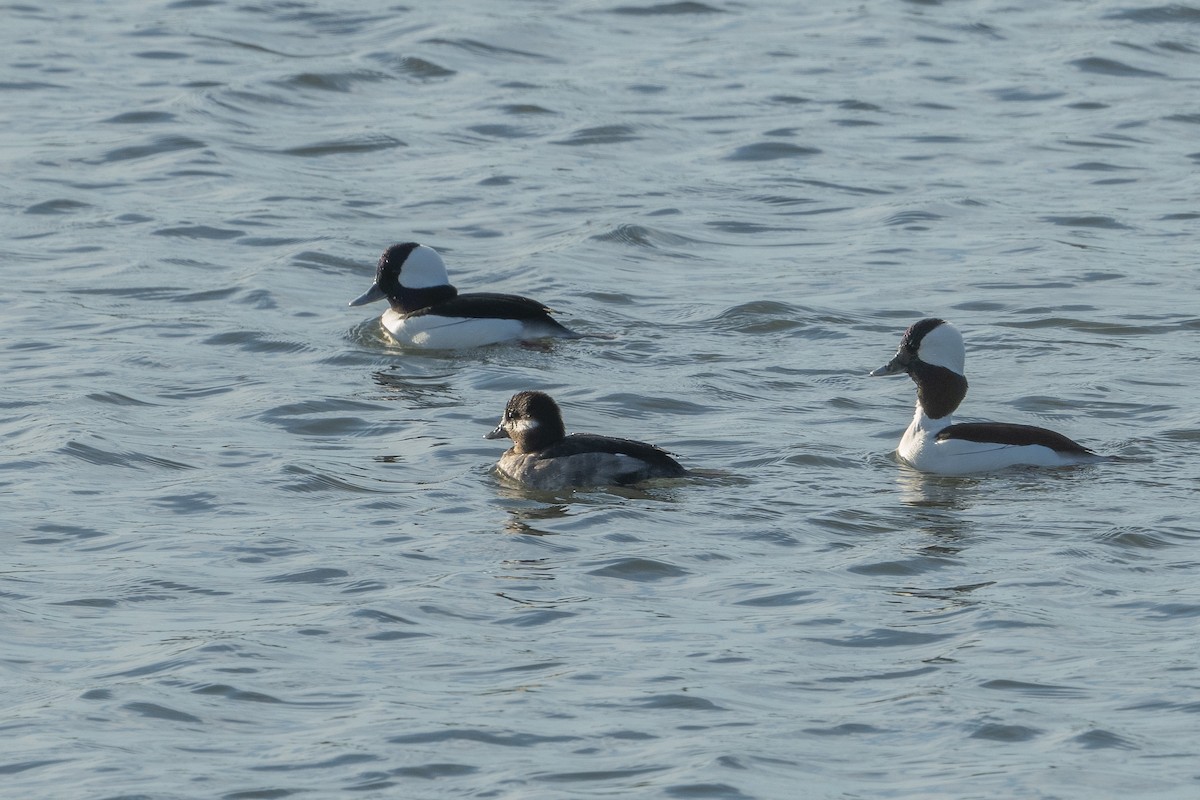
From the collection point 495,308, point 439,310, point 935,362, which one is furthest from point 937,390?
point 439,310

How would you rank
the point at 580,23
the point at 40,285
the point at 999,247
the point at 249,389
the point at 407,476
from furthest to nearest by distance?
1. the point at 580,23
2. the point at 999,247
3. the point at 40,285
4. the point at 249,389
5. the point at 407,476

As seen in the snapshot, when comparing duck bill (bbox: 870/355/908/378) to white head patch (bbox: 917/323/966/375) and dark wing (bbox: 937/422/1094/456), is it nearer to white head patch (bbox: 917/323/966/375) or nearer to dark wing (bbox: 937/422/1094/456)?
white head patch (bbox: 917/323/966/375)

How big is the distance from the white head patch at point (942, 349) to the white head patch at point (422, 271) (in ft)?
14.9

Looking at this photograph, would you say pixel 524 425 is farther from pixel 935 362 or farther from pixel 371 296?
pixel 371 296

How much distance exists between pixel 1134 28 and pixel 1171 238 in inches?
357

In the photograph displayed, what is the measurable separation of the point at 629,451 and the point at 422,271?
4.87m

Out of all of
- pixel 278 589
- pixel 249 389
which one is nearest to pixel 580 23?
pixel 249 389

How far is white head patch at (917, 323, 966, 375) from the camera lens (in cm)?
1259

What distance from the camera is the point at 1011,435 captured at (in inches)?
472

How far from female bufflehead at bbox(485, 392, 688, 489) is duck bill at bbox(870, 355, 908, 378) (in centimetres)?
172

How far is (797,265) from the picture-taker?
17188mm

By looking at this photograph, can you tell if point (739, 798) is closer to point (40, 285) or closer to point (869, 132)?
point (40, 285)

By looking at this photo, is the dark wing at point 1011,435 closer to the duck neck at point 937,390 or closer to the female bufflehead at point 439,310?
the duck neck at point 937,390

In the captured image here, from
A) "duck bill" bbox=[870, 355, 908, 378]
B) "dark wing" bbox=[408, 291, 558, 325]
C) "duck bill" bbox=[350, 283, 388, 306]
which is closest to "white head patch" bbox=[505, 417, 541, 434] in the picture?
"duck bill" bbox=[870, 355, 908, 378]
